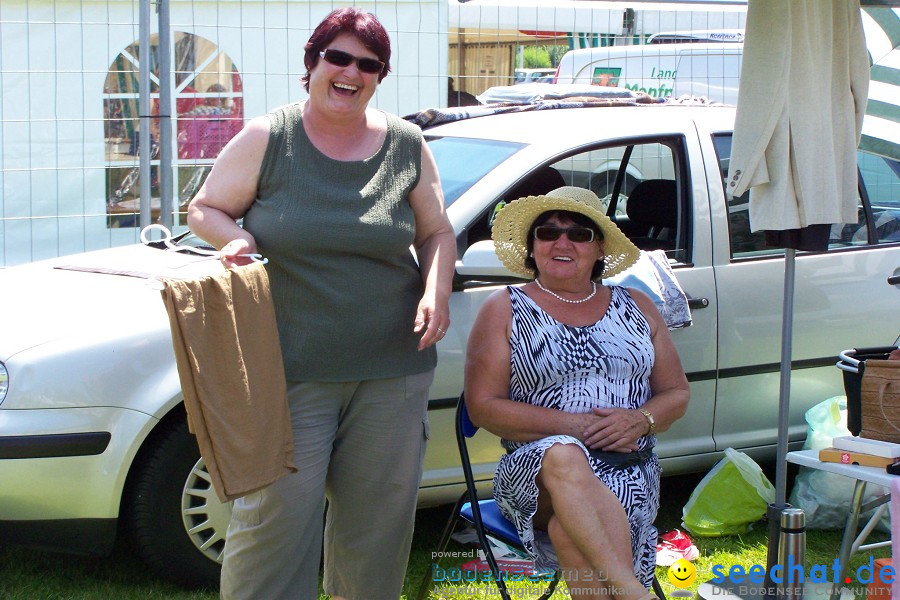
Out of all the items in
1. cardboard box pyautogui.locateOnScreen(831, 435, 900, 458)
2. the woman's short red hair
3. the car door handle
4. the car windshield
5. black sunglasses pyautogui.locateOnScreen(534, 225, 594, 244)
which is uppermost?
the woman's short red hair

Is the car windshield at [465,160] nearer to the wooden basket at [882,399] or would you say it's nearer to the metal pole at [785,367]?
the metal pole at [785,367]

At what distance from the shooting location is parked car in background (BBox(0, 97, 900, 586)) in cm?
327

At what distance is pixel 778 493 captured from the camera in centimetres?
336

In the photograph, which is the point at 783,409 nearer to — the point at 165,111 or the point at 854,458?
the point at 854,458

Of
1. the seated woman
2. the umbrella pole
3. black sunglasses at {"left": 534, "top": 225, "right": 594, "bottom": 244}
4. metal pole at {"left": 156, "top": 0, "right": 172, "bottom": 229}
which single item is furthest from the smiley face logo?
metal pole at {"left": 156, "top": 0, "right": 172, "bottom": 229}

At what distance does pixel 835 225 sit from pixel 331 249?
106 inches

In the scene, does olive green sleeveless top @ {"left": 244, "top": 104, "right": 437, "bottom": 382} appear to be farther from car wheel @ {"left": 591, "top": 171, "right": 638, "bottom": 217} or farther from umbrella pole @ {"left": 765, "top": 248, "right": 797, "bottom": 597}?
car wheel @ {"left": 591, "top": 171, "right": 638, "bottom": 217}

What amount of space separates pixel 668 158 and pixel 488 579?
1861 millimetres

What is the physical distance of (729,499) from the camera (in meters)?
4.18

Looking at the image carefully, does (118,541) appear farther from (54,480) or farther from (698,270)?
(698,270)

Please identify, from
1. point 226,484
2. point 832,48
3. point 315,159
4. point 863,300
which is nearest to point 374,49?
point 315,159

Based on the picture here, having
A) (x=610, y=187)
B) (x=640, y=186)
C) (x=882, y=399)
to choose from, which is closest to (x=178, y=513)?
(x=882, y=399)

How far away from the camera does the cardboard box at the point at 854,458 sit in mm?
3000

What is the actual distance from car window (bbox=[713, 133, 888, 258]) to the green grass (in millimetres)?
1148
